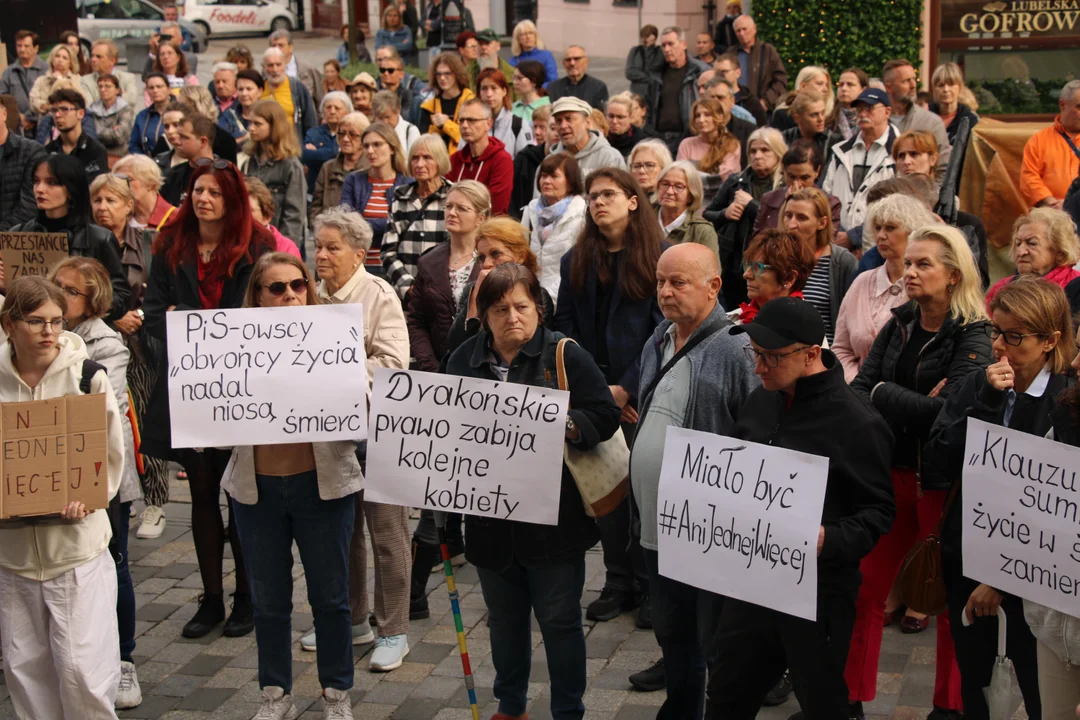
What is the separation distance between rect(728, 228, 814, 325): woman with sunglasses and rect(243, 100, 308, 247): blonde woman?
209 inches

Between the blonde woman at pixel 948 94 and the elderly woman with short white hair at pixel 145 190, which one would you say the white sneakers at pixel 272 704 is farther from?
the blonde woman at pixel 948 94

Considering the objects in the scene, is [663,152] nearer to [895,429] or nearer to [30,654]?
[895,429]

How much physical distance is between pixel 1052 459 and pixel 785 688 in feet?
6.65

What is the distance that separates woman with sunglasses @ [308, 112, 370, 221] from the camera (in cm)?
1019

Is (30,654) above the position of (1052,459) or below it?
below

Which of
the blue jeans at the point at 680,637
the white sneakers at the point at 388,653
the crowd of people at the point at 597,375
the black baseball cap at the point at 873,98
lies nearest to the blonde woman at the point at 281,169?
the crowd of people at the point at 597,375

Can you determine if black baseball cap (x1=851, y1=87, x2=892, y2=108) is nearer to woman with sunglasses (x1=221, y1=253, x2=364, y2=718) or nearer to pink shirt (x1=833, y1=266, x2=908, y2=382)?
pink shirt (x1=833, y1=266, x2=908, y2=382)

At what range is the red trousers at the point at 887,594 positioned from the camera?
5.30 m

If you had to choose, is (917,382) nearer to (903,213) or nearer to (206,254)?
(903,213)

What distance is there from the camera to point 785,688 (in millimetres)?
5688

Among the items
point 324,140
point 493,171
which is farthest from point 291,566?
point 324,140

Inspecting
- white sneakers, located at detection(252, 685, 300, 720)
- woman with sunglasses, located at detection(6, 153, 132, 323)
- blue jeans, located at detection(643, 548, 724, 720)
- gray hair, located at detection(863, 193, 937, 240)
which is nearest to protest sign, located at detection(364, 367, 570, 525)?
blue jeans, located at detection(643, 548, 724, 720)

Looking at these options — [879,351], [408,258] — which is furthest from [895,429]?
[408,258]

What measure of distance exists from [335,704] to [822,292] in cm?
324
